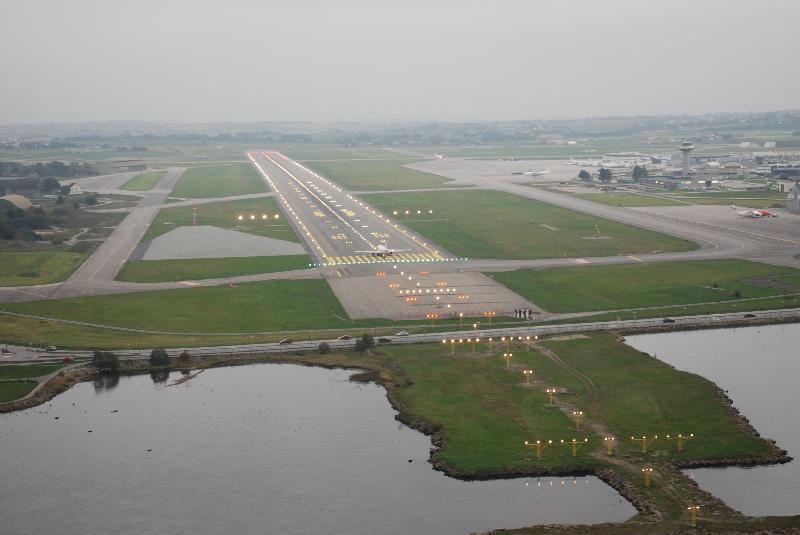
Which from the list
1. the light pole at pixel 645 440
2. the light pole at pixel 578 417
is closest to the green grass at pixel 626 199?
the light pole at pixel 578 417

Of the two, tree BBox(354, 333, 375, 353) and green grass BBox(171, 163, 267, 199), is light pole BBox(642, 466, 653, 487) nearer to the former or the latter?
tree BBox(354, 333, 375, 353)

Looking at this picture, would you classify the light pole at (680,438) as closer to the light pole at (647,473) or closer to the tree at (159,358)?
the light pole at (647,473)

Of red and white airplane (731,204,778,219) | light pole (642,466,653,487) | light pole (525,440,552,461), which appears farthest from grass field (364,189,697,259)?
light pole (642,466,653,487)

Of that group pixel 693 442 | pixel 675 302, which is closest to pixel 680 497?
pixel 693 442

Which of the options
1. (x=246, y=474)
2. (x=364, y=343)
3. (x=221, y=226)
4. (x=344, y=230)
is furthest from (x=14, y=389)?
(x=221, y=226)

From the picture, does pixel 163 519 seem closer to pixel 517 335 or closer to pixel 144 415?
pixel 144 415

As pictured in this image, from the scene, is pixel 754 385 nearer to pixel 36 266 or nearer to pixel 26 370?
pixel 26 370

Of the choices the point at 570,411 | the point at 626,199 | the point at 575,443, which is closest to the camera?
the point at 575,443
